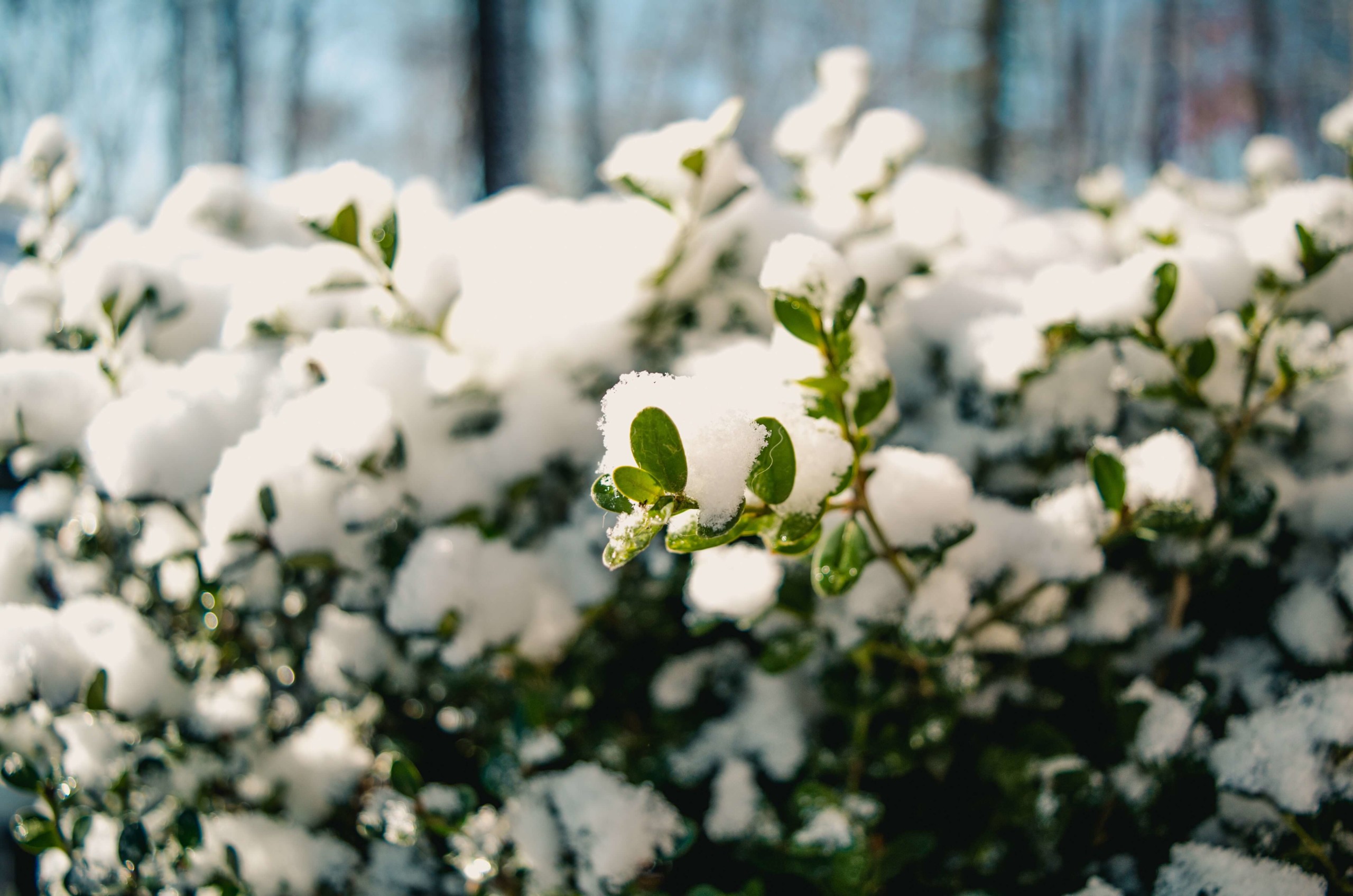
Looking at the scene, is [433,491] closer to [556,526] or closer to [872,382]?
[556,526]

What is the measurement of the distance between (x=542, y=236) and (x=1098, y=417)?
2.18 ft

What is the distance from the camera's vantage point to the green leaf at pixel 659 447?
1.30 ft

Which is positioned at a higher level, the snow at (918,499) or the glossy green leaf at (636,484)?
the glossy green leaf at (636,484)

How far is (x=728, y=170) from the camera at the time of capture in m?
0.78

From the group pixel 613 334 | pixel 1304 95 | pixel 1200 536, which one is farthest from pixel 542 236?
pixel 1304 95

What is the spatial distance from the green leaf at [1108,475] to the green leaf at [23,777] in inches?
36.6

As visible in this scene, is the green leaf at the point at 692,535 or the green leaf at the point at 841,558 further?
the green leaf at the point at 841,558

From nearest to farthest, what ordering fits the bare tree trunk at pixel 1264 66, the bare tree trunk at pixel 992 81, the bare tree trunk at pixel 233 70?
the bare tree trunk at pixel 992 81 → the bare tree trunk at pixel 233 70 → the bare tree trunk at pixel 1264 66

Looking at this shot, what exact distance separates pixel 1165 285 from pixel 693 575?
0.46 metres

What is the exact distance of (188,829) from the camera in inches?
28.3

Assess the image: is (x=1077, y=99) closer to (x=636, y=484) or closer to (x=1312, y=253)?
(x=1312, y=253)

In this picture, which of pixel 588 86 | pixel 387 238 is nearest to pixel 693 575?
pixel 387 238

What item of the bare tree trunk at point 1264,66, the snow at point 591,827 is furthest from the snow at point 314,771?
the bare tree trunk at point 1264,66

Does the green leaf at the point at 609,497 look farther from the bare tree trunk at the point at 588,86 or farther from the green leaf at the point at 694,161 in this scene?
the bare tree trunk at the point at 588,86
